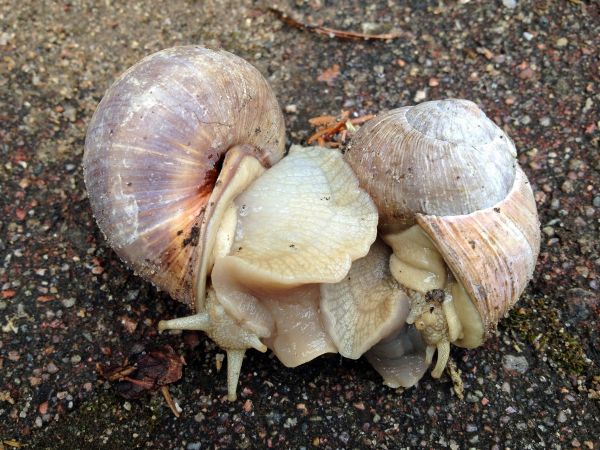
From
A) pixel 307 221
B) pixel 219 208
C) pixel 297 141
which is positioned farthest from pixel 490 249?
pixel 297 141

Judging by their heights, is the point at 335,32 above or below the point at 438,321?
above

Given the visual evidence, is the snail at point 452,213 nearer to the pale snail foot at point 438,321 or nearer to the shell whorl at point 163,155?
the pale snail foot at point 438,321

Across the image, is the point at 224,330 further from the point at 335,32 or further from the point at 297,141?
the point at 335,32

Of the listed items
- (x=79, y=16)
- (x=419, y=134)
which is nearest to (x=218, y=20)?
(x=79, y=16)

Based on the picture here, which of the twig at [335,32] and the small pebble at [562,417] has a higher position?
the twig at [335,32]

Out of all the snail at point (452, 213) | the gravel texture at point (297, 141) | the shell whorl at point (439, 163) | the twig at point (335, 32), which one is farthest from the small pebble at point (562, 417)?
the twig at point (335, 32)

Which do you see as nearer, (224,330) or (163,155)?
(163,155)
